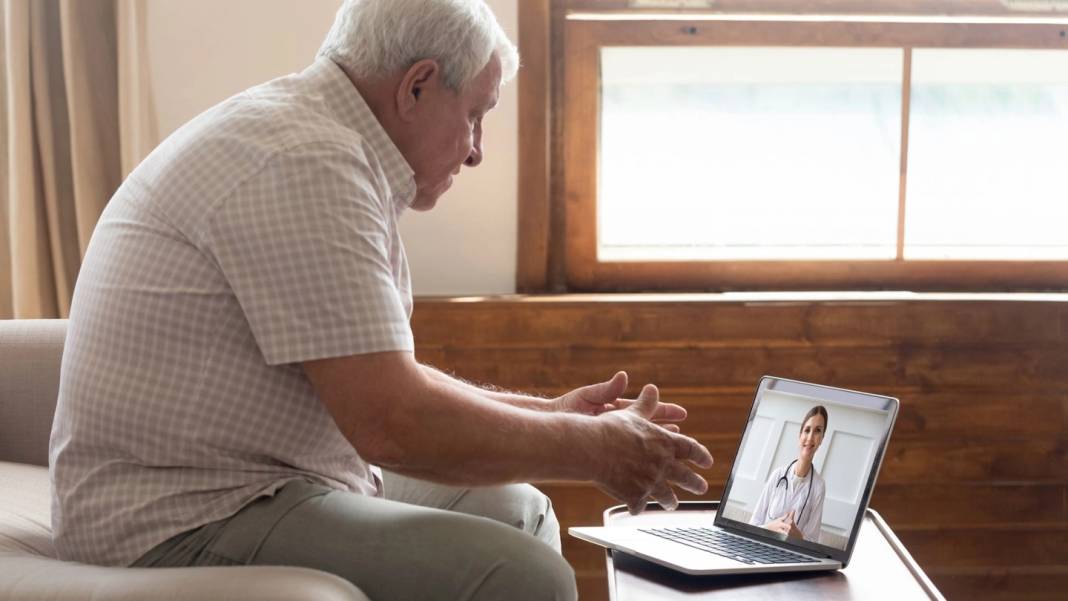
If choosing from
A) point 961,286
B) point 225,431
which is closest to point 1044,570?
point 961,286

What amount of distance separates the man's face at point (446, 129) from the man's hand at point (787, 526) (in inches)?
23.8

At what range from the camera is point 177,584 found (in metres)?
1.00

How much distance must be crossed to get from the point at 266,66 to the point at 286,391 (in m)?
1.24

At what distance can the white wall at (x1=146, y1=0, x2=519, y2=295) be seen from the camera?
2.21 meters

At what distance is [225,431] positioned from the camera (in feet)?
3.77

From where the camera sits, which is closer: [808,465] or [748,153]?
[808,465]

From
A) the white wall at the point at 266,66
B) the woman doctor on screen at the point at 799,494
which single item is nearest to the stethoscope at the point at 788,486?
the woman doctor on screen at the point at 799,494

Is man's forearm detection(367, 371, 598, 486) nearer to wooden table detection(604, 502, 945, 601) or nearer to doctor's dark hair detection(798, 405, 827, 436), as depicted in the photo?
wooden table detection(604, 502, 945, 601)

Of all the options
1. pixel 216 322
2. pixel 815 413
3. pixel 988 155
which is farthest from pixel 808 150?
pixel 216 322

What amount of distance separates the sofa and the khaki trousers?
6cm

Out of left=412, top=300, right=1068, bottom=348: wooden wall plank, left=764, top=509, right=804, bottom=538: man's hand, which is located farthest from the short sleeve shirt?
left=412, top=300, right=1068, bottom=348: wooden wall plank

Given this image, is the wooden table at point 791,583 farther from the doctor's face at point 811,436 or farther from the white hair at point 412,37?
the white hair at point 412,37

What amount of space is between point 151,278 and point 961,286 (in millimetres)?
1778

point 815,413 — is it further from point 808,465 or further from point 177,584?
point 177,584
